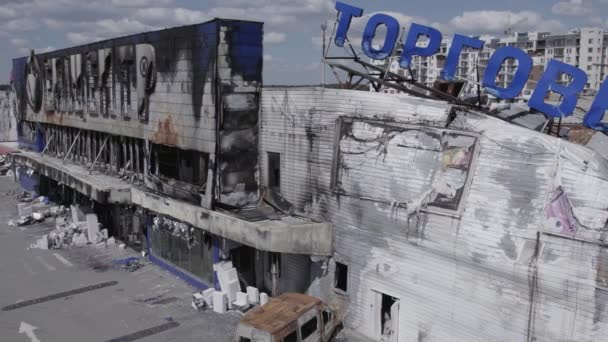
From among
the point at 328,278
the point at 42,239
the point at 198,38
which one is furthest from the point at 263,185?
the point at 42,239

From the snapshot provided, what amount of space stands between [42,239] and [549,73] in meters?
29.2

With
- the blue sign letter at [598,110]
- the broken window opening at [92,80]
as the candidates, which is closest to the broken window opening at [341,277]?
the blue sign letter at [598,110]

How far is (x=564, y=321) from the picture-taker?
14.2 m

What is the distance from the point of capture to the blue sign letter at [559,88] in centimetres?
1485

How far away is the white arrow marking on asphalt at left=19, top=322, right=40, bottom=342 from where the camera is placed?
778 inches

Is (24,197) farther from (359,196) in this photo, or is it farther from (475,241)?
(475,241)

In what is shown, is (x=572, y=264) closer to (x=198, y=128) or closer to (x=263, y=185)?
(x=263, y=185)

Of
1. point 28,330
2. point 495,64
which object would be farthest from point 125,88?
point 495,64

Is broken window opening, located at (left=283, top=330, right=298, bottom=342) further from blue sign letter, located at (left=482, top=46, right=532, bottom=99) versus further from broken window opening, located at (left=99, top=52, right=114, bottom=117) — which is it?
broken window opening, located at (left=99, top=52, right=114, bottom=117)

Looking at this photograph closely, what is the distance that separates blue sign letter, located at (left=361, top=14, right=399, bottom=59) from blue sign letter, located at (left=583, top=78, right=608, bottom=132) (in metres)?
7.03

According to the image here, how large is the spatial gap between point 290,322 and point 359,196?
5.05 m

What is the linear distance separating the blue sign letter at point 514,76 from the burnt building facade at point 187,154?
7.75m

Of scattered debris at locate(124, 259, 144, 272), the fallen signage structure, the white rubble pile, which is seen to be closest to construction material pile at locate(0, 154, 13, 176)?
the white rubble pile

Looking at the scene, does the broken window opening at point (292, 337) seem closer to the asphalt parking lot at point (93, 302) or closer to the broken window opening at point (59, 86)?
the asphalt parking lot at point (93, 302)
